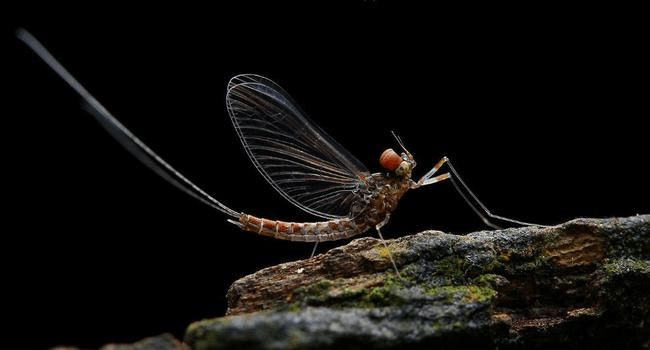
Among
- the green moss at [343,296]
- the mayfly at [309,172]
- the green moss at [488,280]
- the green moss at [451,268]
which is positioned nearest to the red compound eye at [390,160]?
the mayfly at [309,172]

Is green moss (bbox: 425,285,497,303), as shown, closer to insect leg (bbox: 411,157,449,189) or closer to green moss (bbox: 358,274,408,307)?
green moss (bbox: 358,274,408,307)

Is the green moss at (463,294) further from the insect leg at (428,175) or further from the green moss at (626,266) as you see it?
the insect leg at (428,175)

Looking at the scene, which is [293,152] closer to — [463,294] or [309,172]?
[309,172]

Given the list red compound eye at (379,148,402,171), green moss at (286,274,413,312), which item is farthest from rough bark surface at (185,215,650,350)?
red compound eye at (379,148,402,171)

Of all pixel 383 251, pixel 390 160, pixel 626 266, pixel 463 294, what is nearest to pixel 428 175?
pixel 390 160

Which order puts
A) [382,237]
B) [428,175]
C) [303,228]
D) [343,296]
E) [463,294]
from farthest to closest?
[428,175] < [303,228] < [382,237] < [463,294] < [343,296]

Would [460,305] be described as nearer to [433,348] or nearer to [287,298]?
[433,348]
